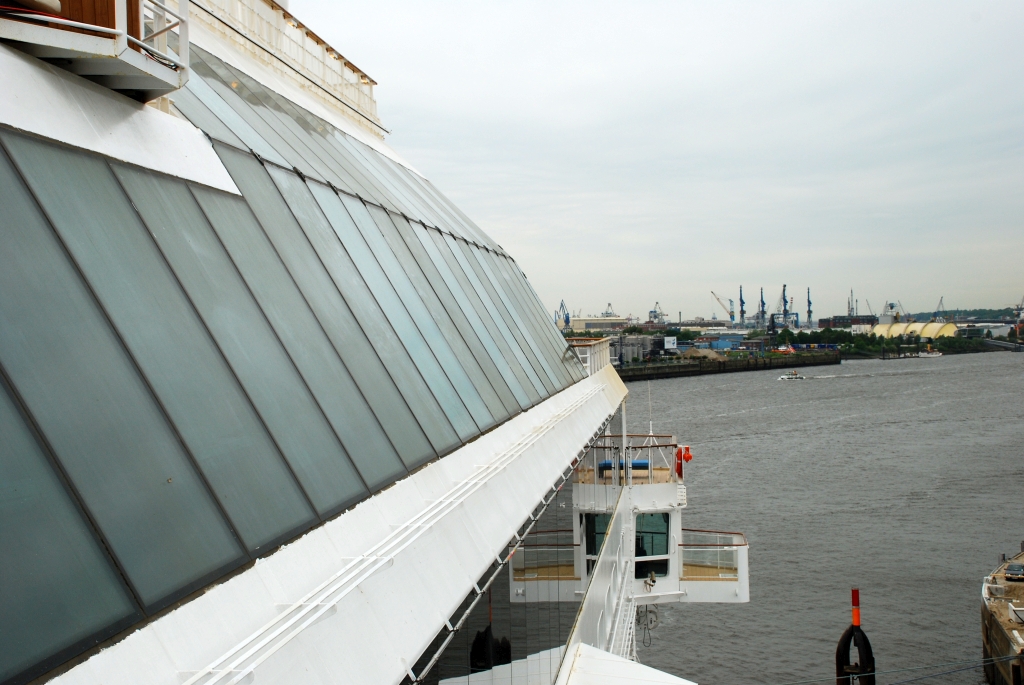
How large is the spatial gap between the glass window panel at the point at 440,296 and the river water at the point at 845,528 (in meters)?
13.7

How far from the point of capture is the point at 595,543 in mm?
21391

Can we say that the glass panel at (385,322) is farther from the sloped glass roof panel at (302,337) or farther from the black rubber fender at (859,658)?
the black rubber fender at (859,658)

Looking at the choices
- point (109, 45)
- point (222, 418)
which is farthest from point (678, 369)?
point (222, 418)

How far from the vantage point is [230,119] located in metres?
10.1

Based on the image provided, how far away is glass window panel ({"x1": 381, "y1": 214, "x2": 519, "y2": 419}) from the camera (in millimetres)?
12438

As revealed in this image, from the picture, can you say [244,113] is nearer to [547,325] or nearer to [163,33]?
[163,33]

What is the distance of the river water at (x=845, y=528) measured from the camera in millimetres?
35125

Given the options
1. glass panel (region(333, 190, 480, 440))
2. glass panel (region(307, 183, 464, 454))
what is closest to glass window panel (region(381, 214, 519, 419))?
glass panel (region(333, 190, 480, 440))

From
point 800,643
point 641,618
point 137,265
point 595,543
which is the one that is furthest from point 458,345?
point 800,643

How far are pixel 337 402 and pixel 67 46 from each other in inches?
133

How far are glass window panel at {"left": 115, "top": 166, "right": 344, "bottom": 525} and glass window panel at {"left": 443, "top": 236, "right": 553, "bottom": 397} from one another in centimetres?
889

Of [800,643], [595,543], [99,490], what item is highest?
[99,490]

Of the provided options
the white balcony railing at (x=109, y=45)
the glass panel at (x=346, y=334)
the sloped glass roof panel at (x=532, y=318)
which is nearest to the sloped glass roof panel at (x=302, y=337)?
the glass panel at (x=346, y=334)

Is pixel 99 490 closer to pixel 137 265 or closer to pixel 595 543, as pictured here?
pixel 137 265
